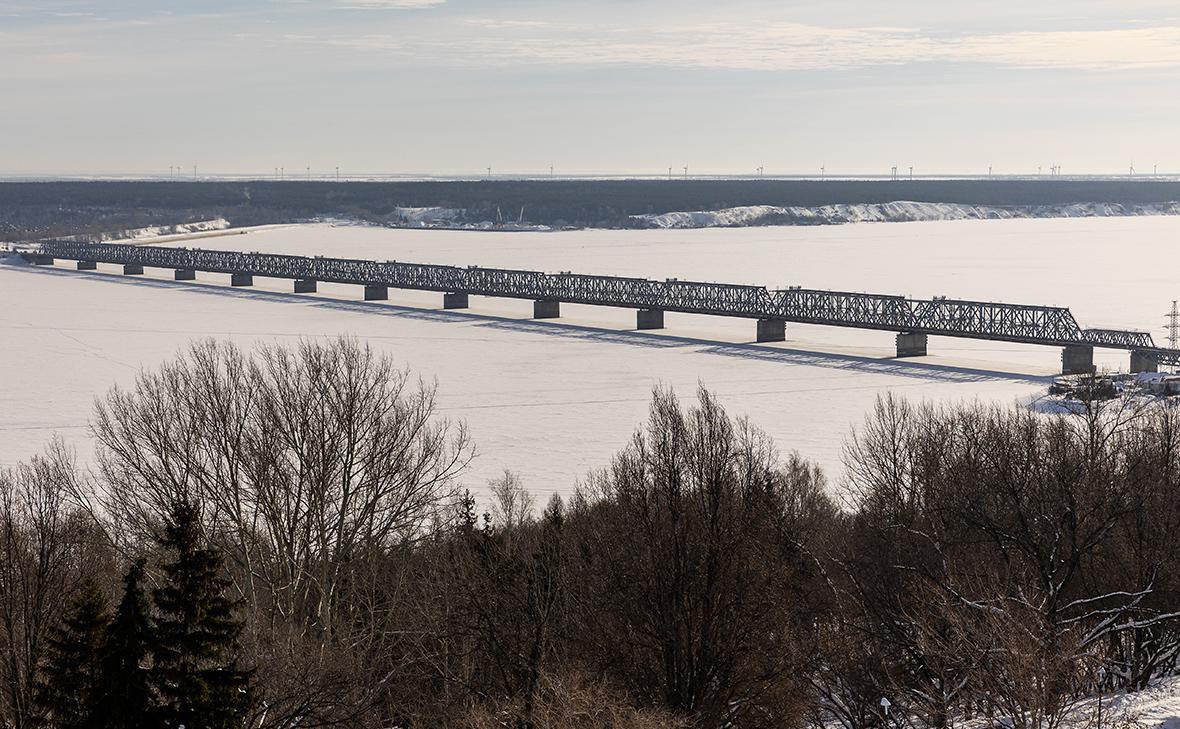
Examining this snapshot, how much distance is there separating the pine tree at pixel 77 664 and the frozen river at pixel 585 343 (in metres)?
20.5

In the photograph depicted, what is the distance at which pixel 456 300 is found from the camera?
95.6m

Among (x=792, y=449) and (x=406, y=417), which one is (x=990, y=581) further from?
(x=792, y=449)

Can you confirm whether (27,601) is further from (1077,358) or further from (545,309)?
(545,309)

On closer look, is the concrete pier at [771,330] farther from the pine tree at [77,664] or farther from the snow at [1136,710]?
the pine tree at [77,664]

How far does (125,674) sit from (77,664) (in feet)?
2.94

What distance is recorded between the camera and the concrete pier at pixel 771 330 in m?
74.4

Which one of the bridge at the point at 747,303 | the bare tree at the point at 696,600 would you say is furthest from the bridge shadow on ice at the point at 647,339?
the bare tree at the point at 696,600

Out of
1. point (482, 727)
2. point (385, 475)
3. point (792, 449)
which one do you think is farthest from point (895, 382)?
point (482, 727)

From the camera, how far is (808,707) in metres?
20.9

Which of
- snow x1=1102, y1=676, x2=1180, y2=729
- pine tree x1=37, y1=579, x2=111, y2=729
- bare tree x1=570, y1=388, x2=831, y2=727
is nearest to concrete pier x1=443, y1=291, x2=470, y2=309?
bare tree x1=570, y1=388, x2=831, y2=727

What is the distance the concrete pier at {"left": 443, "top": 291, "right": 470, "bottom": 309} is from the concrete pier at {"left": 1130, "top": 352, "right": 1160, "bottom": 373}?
151 ft

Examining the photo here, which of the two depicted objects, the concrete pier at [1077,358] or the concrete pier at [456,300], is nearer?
the concrete pier at [1077,358]

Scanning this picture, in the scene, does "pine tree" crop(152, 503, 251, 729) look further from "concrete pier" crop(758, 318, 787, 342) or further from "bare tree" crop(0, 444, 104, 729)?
"concrete pier" crop(758, 318, 787, 342)

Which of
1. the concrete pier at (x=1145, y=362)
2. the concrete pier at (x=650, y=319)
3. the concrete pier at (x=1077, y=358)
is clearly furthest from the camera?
the concrete pier at (x=650, y=319)
